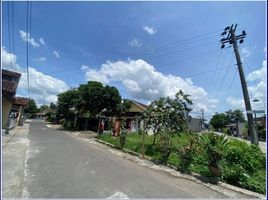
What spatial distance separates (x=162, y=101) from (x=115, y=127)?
6.67 metres

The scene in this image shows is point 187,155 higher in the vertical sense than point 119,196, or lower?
higher

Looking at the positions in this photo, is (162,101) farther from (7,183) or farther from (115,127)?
(7,183)

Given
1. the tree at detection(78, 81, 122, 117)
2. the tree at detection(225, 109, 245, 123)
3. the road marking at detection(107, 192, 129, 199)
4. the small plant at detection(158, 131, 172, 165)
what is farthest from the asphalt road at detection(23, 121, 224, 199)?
the tree at detection(225, 109, 245, 123)

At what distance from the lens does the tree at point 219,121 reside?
235 feet

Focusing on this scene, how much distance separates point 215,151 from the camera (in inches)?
229

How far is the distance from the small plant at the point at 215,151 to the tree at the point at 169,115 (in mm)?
3285

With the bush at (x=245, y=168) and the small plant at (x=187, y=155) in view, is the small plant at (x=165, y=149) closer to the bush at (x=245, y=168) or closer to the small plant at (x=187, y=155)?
the small plant at (x=187, y=155)

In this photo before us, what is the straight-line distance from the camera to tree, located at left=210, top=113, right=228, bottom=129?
71556 mm

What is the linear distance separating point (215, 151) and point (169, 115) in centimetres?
427

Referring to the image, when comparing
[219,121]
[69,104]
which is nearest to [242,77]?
Answer: [69,104]

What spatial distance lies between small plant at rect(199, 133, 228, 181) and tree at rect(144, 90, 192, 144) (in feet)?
10.8

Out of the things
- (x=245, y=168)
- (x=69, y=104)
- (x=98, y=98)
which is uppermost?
(x=98, y=98)

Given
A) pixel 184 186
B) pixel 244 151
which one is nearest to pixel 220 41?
pixel 244 151

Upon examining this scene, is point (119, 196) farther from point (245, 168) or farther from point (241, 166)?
point (245, 168)
